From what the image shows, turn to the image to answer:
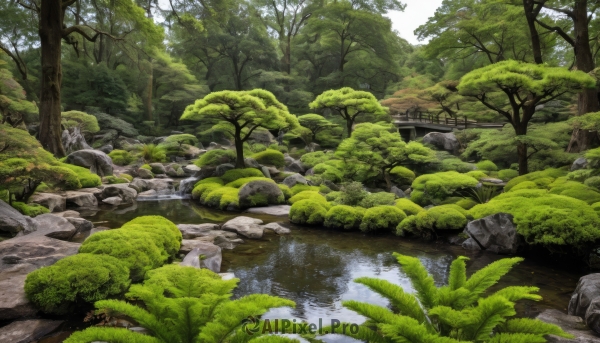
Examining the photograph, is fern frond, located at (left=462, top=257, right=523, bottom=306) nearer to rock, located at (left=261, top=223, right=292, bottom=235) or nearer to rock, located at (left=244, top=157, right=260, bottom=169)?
rock, located at (left=261, top=223, right=292, bottom=235)

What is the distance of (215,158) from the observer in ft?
55.5

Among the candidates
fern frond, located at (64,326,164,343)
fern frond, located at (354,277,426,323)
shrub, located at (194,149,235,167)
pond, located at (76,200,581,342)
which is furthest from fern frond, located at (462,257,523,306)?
shrub, located at (194,149,235,167)

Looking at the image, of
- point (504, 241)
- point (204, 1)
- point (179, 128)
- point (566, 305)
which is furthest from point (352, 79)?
point (566, 305)

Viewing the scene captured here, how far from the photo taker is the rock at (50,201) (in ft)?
35.0

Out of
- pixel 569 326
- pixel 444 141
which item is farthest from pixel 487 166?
pixel 569 326

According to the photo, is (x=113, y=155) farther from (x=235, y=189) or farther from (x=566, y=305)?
(x=566, y=305)

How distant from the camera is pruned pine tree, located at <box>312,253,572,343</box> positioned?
2.86 meters

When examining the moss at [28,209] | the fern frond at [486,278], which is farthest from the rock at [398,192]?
the moss at [28,209]

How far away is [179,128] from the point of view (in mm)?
32250

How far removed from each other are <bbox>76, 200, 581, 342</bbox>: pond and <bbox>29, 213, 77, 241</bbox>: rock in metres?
1.97

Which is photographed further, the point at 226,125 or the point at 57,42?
the point at 226,125

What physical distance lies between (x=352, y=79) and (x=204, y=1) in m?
17.6

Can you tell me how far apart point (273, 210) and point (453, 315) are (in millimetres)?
9512

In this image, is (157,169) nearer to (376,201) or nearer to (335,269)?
(376,201)
